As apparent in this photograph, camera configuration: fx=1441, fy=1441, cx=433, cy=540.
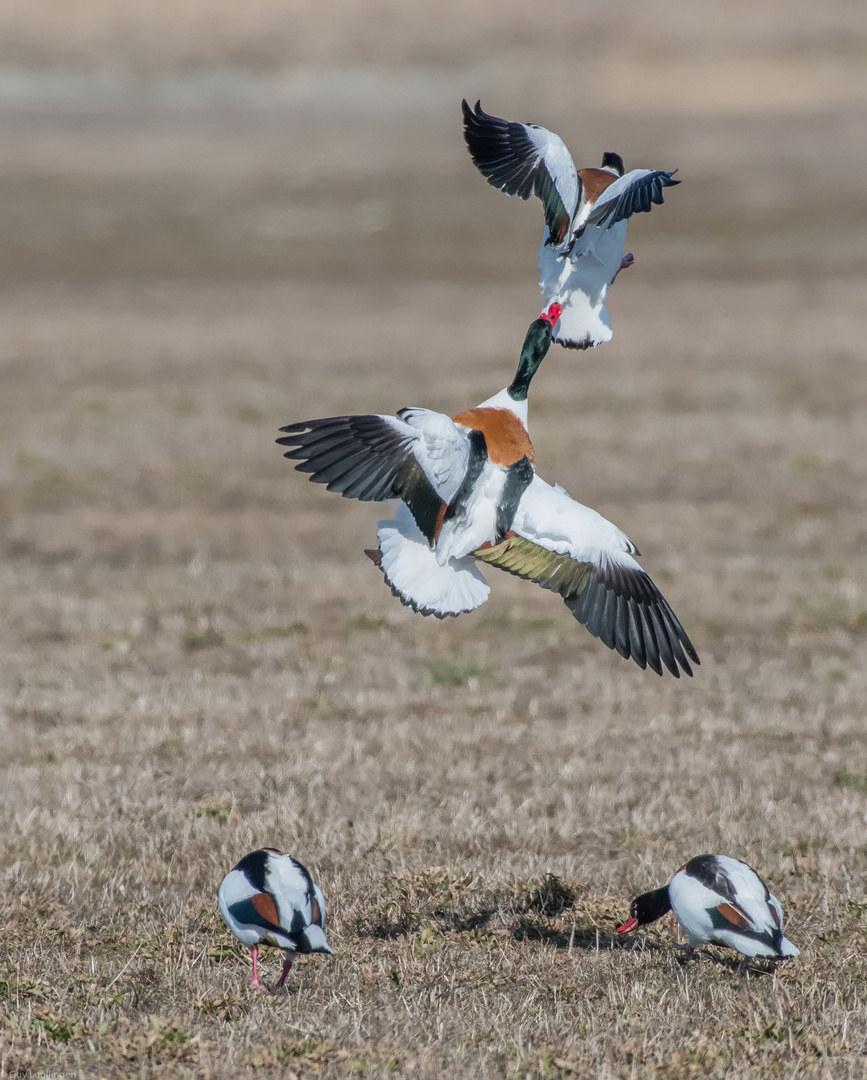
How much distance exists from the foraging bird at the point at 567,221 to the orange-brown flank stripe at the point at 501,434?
39cm

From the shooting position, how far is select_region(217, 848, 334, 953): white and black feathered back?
6184 millimetres

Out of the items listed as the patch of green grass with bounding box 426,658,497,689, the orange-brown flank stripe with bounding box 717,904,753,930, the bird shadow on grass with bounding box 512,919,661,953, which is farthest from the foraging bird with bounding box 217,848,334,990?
the patch of green grass with bounding box 426,658,497,689

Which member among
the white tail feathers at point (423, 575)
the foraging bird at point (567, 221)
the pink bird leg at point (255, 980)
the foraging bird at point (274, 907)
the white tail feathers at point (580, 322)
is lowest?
the pink bird leg at point (255, 980)

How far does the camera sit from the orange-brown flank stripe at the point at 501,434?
203 inches

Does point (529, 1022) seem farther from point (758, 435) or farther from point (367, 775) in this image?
point (758, 435)

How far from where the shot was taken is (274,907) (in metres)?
6.18

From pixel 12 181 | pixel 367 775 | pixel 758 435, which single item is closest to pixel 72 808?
pixel 367 775

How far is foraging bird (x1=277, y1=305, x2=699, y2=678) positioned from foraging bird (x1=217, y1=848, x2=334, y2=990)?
1.71 metres

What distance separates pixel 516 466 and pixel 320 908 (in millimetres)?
2407

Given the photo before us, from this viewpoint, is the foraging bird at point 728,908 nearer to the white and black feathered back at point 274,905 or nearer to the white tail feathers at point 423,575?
the white and black feathered back at point 274,905

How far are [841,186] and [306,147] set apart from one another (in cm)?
2467

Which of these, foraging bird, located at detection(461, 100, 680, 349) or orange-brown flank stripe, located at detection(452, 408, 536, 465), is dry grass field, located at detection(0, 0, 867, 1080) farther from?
foraging bird, located at detection(461, 100, 680, 349)

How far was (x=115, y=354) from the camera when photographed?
30.0 metres

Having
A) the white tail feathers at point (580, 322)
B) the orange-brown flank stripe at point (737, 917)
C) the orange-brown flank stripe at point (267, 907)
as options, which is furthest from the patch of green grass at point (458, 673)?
the white tail feathers at point (580, 322)
